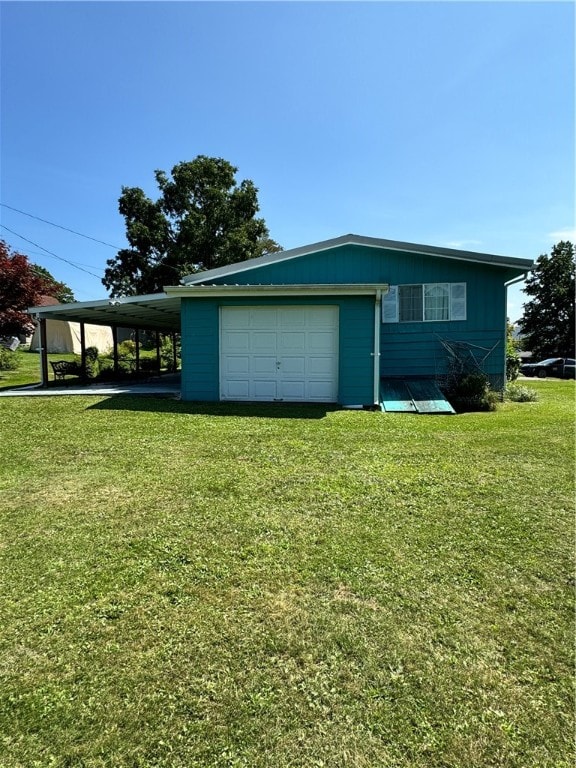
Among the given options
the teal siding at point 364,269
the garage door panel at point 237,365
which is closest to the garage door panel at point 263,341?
the garage door panel at point 237,365

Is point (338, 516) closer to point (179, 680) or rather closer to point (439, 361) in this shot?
point (179, 680)

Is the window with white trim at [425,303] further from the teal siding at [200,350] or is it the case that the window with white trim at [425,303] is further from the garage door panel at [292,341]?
the teal siding at [200,350]

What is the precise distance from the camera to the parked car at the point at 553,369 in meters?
24.4

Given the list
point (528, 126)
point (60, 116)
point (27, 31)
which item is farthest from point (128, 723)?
point (60, 116)

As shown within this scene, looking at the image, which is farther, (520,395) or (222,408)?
(520,395)

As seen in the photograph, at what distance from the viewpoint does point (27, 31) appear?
424 inches

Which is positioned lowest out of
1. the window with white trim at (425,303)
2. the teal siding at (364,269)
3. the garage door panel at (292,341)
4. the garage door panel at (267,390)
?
the garage door panel at (267,390)

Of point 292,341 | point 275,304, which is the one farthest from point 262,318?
point 292,341

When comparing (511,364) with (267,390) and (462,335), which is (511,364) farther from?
(267,390)

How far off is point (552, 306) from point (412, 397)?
119 feet

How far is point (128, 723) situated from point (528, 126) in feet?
33.7

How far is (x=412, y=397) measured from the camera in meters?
9.67

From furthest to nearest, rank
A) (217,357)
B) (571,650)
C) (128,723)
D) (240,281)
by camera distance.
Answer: (240,281) → (217,357) → (571,650) → (128,723)

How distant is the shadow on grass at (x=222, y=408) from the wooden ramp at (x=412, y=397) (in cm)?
130
